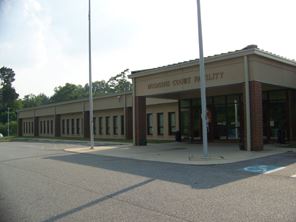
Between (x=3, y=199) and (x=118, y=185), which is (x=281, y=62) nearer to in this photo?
(x=118, y=185)

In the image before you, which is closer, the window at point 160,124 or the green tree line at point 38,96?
the window at point 160,124

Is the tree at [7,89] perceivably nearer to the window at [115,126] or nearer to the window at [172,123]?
the window at [115,126]

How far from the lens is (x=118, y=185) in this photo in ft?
34.7

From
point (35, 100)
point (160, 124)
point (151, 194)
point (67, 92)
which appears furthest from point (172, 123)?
point (35, 100)

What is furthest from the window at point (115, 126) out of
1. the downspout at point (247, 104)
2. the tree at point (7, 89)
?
the tree at point (7, 89)

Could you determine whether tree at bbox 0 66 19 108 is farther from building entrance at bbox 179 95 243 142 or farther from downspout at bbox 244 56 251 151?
downspout at bbox 244 56 251 151

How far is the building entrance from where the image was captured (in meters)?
25.4

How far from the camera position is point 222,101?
26.2 metres

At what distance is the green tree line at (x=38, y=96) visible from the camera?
271ft

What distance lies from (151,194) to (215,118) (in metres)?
18.4

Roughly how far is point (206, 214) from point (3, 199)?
480 centimetres

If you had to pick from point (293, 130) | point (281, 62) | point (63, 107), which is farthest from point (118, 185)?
point (63, 107)

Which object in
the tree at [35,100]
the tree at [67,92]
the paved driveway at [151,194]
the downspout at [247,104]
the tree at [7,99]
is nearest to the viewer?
the paved driveway at [151,194]

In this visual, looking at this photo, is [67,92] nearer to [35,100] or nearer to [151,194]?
[35,100]
